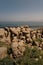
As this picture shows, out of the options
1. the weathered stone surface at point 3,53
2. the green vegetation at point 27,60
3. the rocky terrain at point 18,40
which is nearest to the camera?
the green vegetation at point 27,60

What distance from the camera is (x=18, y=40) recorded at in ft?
74.3

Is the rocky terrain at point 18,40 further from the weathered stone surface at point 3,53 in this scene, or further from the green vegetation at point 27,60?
the green vegetation at point 27,60

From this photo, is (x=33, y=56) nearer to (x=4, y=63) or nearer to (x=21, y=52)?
(x=21, y=52)

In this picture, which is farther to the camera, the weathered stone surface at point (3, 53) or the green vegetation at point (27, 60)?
the weathered stone surface at point (3, 53)

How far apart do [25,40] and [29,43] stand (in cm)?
88

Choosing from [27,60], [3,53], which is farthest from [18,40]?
[27,60]

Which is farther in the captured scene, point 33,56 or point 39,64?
point 33,56

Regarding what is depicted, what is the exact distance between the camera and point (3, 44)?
21578 millimetres

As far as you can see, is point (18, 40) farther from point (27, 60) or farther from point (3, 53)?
point (27, 60)

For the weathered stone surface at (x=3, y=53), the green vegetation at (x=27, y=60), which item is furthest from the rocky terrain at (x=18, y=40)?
the green vegetation at (x=27, y=60)

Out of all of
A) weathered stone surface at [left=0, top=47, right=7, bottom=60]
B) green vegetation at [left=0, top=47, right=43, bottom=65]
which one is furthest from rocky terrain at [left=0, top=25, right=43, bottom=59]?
green vegetation at [left=0, top=47, right=43, bottom=65]

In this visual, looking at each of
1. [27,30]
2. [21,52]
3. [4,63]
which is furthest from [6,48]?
[27,30]

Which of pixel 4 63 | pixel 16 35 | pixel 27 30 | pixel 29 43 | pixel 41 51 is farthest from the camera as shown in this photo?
pixel 27 30

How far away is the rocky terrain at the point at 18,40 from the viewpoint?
19.0 metres
